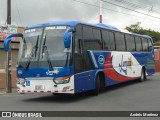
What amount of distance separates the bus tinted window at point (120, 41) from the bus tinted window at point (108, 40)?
0.75 metres

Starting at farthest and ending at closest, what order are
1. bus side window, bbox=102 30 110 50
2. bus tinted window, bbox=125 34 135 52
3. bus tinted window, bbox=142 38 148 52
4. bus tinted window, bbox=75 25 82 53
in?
1. bus tinted window, bbox=142 38 148 52
2. bus tinted window, bbox=125 34 135 52
3. bus side window, bbox=102 30 110 50
4. bus tinted window, bbox=75 25 82 53

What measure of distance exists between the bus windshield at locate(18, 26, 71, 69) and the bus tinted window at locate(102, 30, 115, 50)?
13.0 ft

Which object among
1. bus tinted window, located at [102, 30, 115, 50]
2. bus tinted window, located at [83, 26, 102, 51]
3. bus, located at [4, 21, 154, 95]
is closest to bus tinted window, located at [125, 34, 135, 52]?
bus tinted window, located at [102, 30, 115, 50]

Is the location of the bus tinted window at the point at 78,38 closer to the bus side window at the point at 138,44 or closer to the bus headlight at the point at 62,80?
the bus headlight at the point at 62,80

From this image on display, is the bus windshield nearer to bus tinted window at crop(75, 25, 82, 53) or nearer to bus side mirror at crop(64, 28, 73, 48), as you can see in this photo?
bus tinted window at crop(75, 25, 82, 53)

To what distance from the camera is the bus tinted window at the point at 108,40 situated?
17883mm

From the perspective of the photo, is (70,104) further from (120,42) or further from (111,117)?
(120,42)

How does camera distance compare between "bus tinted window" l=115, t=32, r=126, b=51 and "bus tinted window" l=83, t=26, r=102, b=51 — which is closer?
"bus tinted window" l=83, t=26, r=102, b=51

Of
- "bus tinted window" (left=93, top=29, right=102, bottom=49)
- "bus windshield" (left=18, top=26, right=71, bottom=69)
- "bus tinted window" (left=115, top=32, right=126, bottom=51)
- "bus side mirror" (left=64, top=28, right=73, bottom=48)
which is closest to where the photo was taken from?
"bus side mirror" (left=64, top=28, right=73, bottom=48)

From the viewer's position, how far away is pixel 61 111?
1162cm

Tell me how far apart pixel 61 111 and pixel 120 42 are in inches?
373

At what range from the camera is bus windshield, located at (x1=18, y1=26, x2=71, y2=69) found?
45.4 ft

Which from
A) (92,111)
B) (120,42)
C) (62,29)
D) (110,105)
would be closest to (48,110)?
(92,111)

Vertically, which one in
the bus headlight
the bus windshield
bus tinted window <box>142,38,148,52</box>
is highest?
→ bus tinted window <box>142,38,148,52</box>
